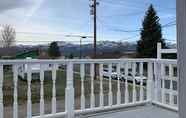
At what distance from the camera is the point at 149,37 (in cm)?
2066

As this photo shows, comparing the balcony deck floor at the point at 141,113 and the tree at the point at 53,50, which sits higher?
the tree at the point at 53,50

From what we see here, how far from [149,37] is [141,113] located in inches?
710

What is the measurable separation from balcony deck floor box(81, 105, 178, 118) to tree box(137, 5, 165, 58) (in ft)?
56.2

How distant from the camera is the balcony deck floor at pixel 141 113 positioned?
315 centimetres

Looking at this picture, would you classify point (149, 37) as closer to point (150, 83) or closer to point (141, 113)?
point (150, 83)

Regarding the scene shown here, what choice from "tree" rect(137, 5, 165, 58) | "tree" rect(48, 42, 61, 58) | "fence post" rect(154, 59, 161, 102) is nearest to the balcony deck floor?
"fence post" rect(154, 59, 161, 102)

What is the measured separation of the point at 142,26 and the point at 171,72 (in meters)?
17.7

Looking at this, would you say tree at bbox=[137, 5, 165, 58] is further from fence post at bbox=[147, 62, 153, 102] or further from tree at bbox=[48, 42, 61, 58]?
fence post at bbox=[147, 62, 153, 102]

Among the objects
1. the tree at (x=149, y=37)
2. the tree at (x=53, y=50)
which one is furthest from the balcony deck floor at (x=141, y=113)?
the tree at (x=149, y=37)

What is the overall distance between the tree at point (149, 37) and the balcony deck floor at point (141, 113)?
17141 millimetres

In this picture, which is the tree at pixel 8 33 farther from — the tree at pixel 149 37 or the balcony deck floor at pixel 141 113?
the balcony deck floor at pixel 141 113

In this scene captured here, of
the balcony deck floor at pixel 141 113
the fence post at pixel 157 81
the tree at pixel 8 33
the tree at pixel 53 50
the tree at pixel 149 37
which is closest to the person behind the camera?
the balcony deck floor at pixel 141 113

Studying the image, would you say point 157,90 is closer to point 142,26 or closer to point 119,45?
point 119,45

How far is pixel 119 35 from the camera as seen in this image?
17891mm
